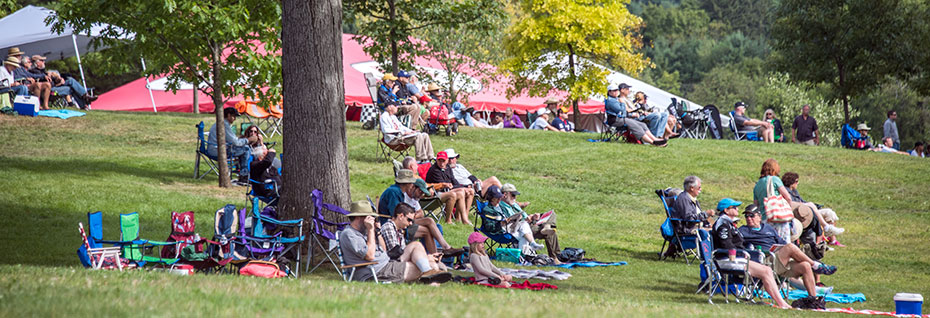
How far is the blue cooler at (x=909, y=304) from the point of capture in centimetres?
789

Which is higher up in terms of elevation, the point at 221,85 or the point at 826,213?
the point at 221,85

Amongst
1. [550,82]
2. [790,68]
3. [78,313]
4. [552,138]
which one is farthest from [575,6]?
[78,313]

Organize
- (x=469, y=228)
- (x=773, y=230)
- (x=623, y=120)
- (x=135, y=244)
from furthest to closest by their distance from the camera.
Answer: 1. (x=623, y=120)
2. (x=469, y=228)
3. (x=773, y=230)
4. (x=135, y=244)

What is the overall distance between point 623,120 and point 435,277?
40.4 feet

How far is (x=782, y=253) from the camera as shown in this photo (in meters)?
8.98

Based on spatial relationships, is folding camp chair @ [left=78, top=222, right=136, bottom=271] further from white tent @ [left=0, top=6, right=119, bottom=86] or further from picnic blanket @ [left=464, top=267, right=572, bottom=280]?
white tent @ [left=0, top=6, right=119, bottom=86]

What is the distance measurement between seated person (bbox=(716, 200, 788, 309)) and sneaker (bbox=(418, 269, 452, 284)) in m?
2.71

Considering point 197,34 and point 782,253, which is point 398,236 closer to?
point 782,253

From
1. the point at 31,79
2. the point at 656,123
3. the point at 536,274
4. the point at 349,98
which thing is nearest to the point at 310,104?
the point at 536,274

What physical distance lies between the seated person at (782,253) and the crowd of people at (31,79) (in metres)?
16.6

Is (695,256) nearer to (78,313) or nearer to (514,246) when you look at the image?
(514,246)

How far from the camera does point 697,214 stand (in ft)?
36.1

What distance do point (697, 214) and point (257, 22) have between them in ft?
22.7

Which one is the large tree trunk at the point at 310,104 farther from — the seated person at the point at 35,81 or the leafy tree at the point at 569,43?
the leafy tree at the point at 569,43
